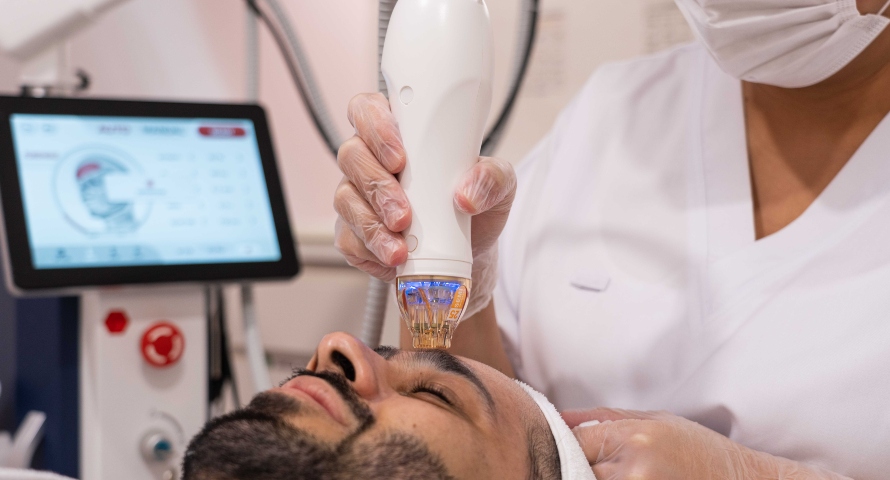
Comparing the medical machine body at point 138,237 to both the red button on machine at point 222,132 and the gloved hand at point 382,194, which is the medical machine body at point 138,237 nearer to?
the red button on machine at point 222,132

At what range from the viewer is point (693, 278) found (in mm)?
938

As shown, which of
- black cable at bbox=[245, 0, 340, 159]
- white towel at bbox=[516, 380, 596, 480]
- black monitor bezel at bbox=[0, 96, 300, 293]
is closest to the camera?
white towel at bbox=[516, 380, 596, 480]

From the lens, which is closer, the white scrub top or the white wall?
the white scrub top

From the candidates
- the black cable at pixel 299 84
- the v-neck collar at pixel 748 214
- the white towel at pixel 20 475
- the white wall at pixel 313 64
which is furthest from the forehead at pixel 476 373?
the white wall at pixel 313 64

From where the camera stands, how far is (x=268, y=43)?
2.24 m

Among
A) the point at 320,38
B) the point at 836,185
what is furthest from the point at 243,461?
the point at 320,38

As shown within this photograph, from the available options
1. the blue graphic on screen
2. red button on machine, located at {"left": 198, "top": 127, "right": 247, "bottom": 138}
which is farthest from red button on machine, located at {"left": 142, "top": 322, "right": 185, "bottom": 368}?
red button on machine, located at {"left": 198, "top": 127, "right": 247, "bottom": 138}

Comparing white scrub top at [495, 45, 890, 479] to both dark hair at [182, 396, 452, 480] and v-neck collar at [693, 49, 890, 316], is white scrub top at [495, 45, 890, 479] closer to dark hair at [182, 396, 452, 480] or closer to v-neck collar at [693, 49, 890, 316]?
v-neck collar at [693, 49, 890, 316]

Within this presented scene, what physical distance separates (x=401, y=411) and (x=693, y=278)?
44 cm

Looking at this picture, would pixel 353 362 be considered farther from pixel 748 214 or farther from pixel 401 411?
pixel 748 214

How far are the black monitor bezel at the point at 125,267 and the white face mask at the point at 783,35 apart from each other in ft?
2.44

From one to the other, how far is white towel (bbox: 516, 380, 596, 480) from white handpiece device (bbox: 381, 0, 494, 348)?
0.22m

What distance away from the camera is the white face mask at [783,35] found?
2.72ft

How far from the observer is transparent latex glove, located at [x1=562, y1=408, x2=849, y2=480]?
715 mm
